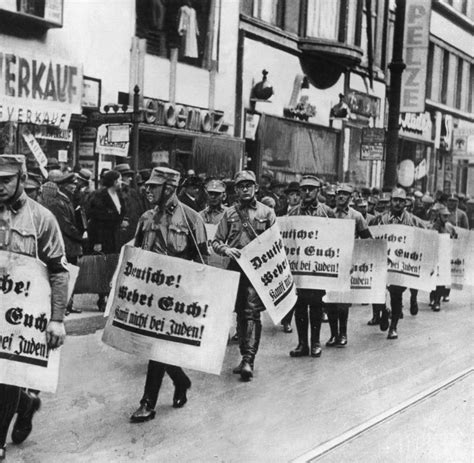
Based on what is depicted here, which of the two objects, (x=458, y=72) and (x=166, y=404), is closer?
(x=166, y=404)

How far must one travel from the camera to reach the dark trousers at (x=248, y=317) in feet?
25.0

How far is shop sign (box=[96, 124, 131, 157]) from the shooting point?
12188 millimetres

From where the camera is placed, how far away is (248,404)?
6.62 m

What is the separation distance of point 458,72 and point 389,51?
8.13 meters

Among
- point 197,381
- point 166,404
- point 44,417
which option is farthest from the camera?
point 197,381

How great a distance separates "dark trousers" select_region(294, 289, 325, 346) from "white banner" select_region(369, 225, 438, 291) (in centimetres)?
201

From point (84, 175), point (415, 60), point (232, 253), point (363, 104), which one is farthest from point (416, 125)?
point (232, 253)

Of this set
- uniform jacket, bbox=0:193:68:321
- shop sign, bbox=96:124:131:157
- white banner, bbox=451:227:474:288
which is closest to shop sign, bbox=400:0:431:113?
white banner, bbox=451:227:474:288

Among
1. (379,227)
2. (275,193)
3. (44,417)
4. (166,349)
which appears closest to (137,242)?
(166,349)

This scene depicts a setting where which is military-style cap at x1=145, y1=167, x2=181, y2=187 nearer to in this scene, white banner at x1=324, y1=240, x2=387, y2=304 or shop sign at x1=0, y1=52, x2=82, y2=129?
white banner at x1=324, y1=240, x2=387, y2=304

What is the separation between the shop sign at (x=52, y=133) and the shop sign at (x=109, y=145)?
6.68 ft

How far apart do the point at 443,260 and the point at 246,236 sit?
16.9 ft

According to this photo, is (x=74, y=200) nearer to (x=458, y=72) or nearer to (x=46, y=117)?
(x=46, y=117)

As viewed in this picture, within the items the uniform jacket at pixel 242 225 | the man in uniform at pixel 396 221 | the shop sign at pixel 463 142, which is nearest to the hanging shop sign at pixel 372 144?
the man in uniform at pixel 396 221
